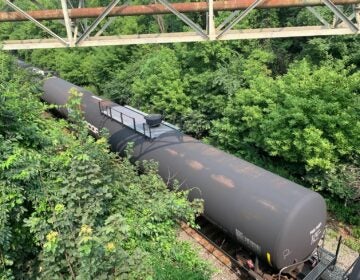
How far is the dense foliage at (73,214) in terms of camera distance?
18.5 feet

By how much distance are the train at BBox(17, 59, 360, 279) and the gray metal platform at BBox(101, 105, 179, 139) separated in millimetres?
82

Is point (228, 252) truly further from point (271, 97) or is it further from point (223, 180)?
point (271, 97)

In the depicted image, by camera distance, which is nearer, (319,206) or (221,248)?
(319,206)

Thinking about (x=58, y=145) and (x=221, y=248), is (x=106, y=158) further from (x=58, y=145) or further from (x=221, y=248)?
(x=221, y=248)

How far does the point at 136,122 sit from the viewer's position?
14453 millimetres

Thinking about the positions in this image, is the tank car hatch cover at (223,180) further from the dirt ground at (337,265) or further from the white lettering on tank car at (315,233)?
the white lettering on tank car at (315,233)

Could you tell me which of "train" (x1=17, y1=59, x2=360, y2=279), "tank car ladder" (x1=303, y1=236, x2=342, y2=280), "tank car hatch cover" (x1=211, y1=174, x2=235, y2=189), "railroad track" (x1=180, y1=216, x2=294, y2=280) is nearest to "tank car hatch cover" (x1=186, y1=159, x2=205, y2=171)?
"train" (x1=17, y1=59, x2=360, y2=279)

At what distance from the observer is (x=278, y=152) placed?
1422 cm

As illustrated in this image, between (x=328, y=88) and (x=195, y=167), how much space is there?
6.72 meters

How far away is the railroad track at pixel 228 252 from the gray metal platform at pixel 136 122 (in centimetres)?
382

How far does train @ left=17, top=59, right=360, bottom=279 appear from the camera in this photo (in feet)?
28.2

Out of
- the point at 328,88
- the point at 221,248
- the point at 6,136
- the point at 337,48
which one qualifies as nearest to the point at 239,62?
the point at 337,48

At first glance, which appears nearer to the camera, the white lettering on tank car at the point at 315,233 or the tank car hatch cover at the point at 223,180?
the white lettering on tank car at the point at 315,233

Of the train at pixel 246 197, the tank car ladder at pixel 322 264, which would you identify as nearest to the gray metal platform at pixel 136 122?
the train at pixel 246 197
